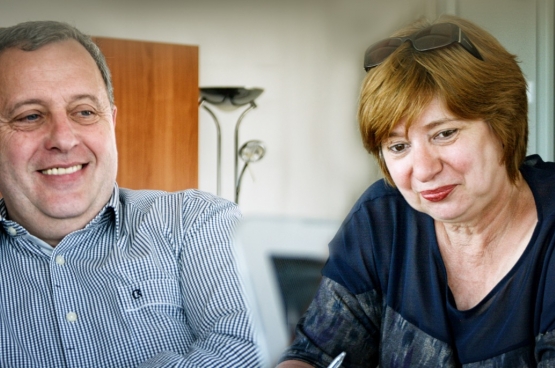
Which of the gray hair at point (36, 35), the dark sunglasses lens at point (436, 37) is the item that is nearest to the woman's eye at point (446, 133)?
the dark sunglasses lens at point (436, 37)

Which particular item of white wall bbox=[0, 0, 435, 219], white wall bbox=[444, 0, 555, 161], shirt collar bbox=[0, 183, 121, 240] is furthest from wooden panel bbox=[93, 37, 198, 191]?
white wall bbox=[444, 0, 555, 161]

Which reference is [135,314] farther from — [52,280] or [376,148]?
[376,148]

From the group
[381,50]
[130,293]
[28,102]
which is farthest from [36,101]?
[381,50]

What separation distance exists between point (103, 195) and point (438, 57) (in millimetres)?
530

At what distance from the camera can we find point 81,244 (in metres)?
0.89

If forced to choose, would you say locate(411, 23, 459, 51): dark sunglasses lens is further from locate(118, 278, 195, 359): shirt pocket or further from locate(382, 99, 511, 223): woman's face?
locate(118, 278, 195, 359): shirt pocket

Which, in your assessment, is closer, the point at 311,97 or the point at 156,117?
the point at 156,117

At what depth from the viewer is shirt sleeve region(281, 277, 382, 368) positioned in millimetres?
789

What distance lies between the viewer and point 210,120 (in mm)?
1896

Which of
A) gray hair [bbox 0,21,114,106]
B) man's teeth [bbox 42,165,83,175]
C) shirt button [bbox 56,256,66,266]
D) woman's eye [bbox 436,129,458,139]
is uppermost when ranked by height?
gray hair [bbox 0,21,114,106]

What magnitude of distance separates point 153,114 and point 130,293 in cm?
84

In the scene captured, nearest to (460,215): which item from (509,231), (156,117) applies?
(509,231)

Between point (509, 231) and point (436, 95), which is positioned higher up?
point (436, 95)

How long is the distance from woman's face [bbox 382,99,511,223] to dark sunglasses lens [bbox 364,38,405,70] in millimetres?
92
